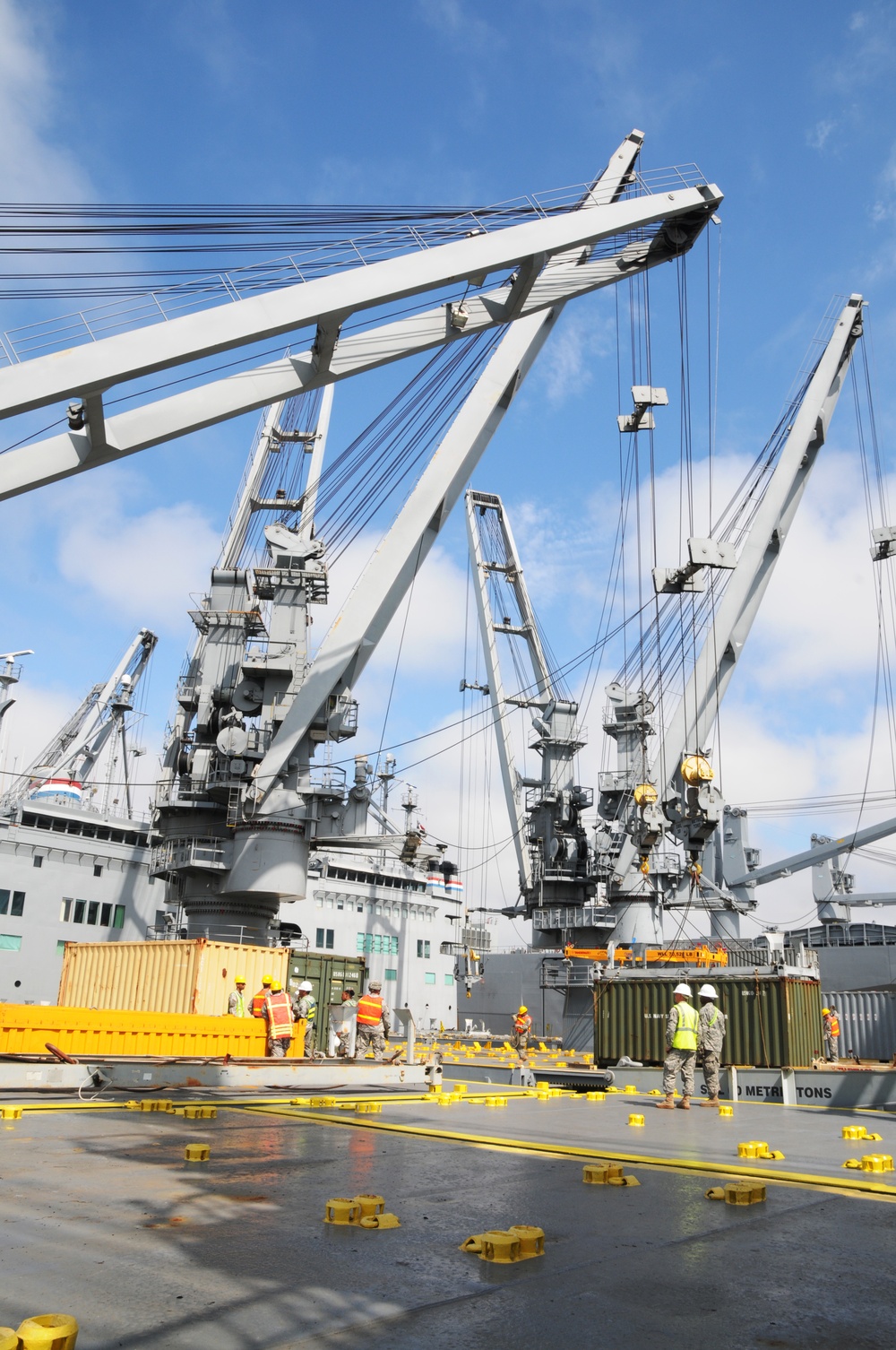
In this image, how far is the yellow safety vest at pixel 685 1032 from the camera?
13516mm

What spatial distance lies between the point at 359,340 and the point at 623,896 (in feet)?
112

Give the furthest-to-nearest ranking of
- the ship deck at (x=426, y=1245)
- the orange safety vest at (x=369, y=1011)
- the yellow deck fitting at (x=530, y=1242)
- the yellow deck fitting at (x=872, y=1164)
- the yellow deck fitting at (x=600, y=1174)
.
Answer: the orange safety vest at (x=369, y=1011), the yellow deck fitting at (x=872, y=1164), the yellow deck fitting at (x=600, y=1174), the yellow deck fitting at (x=530, y=1242), the ship deck at (x=426, y=1245)

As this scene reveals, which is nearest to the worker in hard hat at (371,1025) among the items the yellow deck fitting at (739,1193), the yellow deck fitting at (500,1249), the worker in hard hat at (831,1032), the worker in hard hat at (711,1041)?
the worker in hard hat at (711,1041)

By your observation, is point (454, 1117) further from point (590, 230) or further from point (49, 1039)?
point (590, 230)

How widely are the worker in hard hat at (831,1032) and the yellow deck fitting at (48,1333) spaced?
20661 mm

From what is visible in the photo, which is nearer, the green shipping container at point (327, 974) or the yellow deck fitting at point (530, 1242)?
the yellow deck fitting at point (530, 1242)

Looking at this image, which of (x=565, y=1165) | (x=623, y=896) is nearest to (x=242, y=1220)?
(x=565, y=1165)

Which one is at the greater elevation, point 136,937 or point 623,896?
point 623,896

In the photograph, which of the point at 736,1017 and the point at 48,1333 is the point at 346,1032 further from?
the point at 48,1333

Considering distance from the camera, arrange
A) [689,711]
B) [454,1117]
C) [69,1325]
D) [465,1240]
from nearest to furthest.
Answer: [69,1325]
[465,1240]
[454,1117]
[689,711]

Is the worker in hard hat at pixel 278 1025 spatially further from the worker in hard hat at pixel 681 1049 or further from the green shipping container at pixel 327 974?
the green shipping container at pixel 327 974

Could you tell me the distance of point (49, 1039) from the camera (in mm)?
14172

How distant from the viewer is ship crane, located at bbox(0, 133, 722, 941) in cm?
1289

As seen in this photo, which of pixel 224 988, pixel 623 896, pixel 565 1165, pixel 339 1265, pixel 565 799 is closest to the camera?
pixel 339 1265
